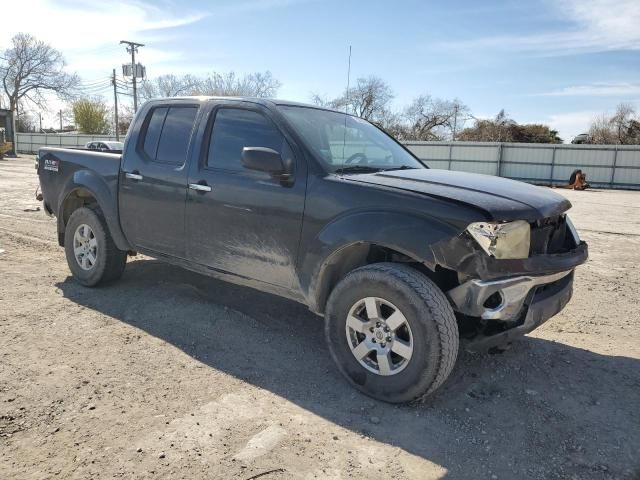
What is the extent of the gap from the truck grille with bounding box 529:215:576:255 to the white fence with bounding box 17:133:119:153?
45933 mm

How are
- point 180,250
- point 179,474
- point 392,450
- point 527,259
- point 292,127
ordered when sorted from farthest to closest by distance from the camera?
point 180,250 → point 292,127 → point 527,259 → point 392,450 → point 179,474

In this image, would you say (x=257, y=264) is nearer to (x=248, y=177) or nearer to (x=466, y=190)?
(x=248, y=177)

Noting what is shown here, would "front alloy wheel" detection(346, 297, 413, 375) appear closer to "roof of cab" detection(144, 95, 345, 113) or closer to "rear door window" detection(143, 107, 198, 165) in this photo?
"roof of cab" detection(144, 95, 345, 113)

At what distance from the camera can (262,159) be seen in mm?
3482

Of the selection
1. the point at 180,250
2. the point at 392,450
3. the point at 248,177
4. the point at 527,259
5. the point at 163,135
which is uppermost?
the point at 163,135

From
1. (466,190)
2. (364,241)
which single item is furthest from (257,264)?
(466,190)

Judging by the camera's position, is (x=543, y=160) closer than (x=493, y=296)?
No

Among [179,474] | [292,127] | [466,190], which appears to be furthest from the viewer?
[292,127]

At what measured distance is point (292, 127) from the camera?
374cm

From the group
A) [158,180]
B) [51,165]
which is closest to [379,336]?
[158,180]

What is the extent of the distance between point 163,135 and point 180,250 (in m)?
1.09

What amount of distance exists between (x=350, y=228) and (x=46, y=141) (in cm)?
5513

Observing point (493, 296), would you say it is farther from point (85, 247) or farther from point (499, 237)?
point (85, 247)

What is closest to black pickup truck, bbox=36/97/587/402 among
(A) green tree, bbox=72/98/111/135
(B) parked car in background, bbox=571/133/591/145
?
(B) parked car in background, bbox=571/133/591/145
